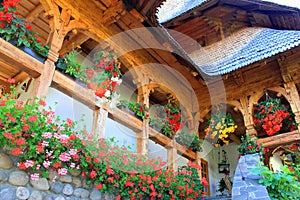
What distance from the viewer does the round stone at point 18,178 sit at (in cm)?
294

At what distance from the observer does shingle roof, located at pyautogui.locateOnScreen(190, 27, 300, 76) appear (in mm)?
6214

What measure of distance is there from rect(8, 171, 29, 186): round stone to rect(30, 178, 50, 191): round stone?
0.28 ft

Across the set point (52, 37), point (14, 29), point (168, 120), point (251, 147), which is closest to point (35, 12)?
point (52, 37)

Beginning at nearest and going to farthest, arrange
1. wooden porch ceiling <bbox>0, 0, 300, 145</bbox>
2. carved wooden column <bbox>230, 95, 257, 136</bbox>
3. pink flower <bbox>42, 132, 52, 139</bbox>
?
pink flower <bbox>42, 132, 52, 139</bbox> < wooden porch ceiling <bbox>0, 0, 300, 145</bbox> < carved wooden column <bbox>230, 95, 257, 136</bbox>

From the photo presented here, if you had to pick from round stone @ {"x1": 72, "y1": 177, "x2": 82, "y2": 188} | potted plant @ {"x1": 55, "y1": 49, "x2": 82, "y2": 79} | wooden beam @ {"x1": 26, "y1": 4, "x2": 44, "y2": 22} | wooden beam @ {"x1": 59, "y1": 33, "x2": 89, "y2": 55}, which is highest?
wooden beam @ {"x1": 26, "y1": 4, "x2": 44, "y2": 22}

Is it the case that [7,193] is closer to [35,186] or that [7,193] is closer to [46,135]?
[35,186]

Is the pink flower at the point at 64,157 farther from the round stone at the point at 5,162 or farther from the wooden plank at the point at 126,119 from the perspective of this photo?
the wooden plank at the point at 126,119

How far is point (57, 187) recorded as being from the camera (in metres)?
3.36

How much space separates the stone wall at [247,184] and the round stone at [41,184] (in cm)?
320

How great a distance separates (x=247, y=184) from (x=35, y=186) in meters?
3.64

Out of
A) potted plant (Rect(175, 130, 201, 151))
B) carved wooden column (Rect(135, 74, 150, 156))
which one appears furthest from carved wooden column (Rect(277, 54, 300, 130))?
carved wooden column (Rect(135, 74, 150, 156))

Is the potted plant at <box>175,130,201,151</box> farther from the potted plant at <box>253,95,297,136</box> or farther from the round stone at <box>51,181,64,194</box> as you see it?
the round stone at <box>51,181,64,194</box>

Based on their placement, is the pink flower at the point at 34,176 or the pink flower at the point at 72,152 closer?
the pink flower at the point at 34,176

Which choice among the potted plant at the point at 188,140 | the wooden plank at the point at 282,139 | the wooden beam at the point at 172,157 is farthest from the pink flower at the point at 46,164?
the wooden plank at the point at 282,139
